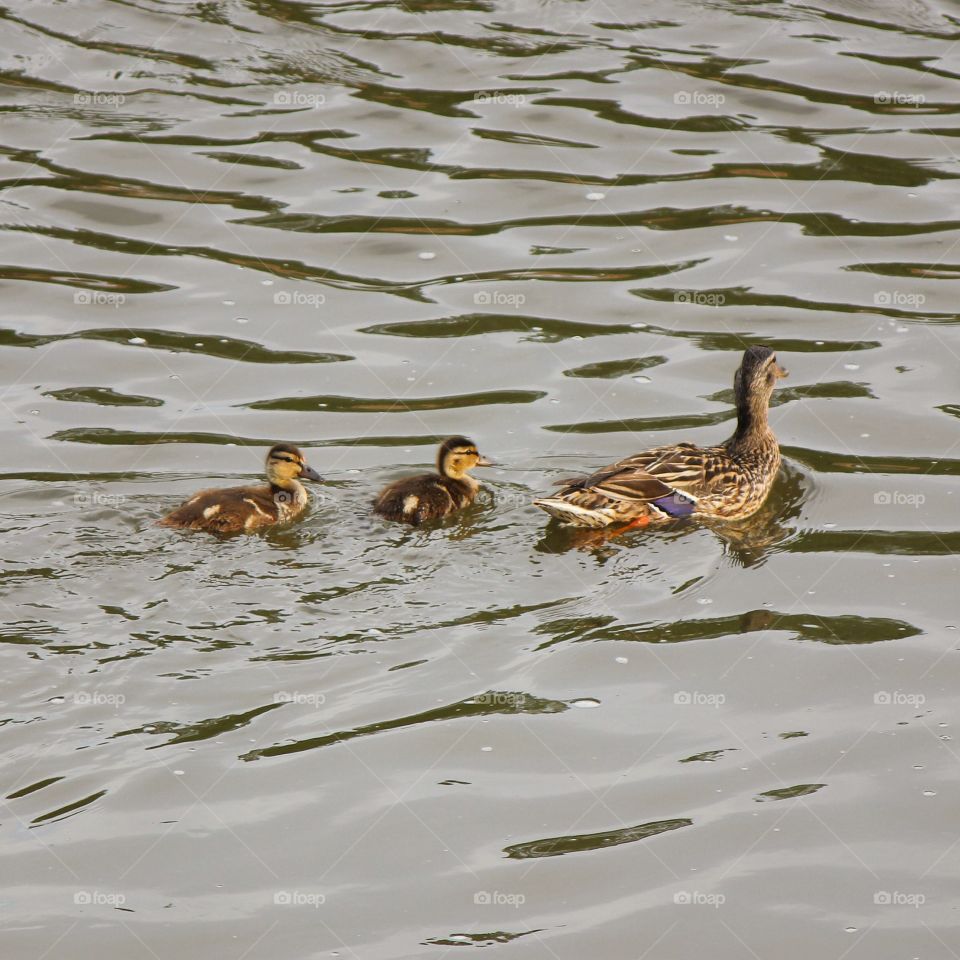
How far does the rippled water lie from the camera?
570cm

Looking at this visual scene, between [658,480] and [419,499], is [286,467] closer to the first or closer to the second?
[419,499]

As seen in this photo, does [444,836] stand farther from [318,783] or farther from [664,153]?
[664,153]

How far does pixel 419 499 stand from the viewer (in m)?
8.30

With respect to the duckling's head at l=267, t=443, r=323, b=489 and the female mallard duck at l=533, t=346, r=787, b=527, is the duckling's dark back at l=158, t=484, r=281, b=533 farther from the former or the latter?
the female mallard duck at l=533, t=346, r=787, b=527

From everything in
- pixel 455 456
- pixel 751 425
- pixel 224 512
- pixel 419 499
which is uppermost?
pixel 751 425

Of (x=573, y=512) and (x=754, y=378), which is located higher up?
(x=754, y=378)

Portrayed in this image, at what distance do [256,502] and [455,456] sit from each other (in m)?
1.14

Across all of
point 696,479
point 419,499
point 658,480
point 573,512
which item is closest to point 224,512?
point 419,499

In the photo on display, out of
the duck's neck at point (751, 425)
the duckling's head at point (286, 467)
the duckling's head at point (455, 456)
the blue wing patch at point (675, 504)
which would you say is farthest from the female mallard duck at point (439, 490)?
the duck's neck at point (751, 425)

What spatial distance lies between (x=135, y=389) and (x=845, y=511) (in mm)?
4607

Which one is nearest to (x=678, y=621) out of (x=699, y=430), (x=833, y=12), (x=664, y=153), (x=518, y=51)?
(x=699, y=430)

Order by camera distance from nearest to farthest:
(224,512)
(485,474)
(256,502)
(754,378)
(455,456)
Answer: (224,512) < (256,502) < (455,456) < (754,378) < (485,474)

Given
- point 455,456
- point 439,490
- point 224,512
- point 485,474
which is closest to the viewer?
point 224,512

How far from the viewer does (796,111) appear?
47.0 ft
